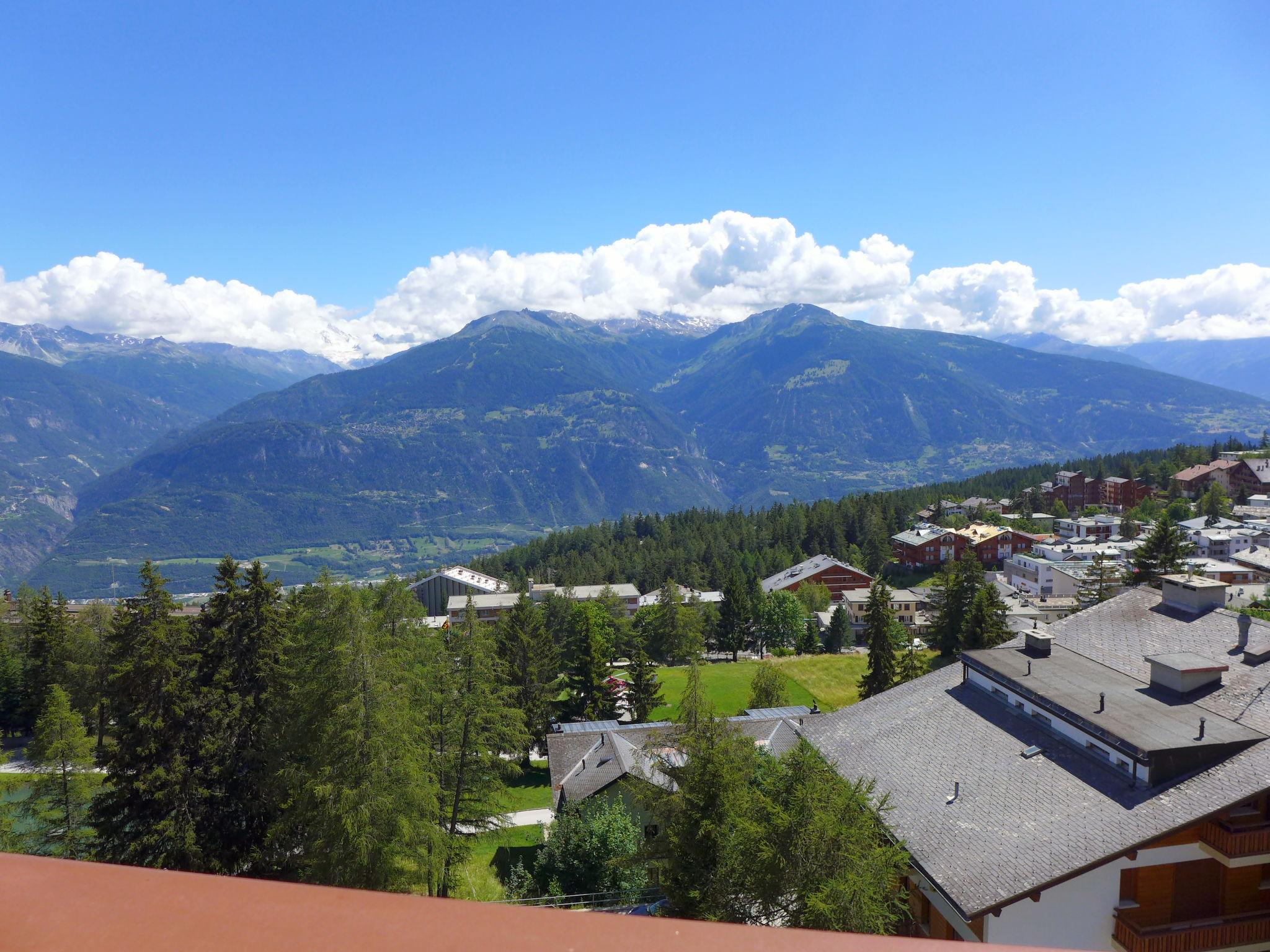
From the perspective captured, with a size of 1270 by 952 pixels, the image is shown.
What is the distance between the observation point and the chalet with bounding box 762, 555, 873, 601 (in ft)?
315

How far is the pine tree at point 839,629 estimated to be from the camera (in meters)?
73.8

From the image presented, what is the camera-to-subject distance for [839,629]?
73.8 m

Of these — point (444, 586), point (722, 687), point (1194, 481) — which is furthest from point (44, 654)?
point (1194, 481)

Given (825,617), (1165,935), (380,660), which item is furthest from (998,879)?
(825,617)

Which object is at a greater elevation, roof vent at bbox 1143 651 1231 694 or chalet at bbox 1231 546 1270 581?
roof vent at bbox 1143 651 1231 694

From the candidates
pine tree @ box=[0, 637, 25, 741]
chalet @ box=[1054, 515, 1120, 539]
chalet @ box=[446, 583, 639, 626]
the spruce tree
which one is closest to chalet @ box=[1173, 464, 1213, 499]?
chalet @ box=[1054, 515, 1120, 539]

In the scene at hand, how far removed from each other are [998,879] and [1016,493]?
499 ft

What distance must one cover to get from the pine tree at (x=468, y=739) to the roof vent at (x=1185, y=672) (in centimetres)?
1904

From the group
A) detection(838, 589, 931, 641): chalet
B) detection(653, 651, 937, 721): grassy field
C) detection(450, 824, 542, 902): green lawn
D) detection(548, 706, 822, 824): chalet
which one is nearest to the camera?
detection(450, 824, 542, 902): green lawn

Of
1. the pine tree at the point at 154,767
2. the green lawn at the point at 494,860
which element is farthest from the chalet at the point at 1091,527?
the pine tree at the point at 154,767

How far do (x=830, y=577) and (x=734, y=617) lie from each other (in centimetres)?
2829

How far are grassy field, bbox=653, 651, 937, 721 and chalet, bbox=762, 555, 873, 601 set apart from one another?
27.3m

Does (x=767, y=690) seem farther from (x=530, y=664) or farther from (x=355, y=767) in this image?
(x=355, y=767)

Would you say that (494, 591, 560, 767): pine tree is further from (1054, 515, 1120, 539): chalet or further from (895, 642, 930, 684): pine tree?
(1054, 515, 1120, 539): chalet
